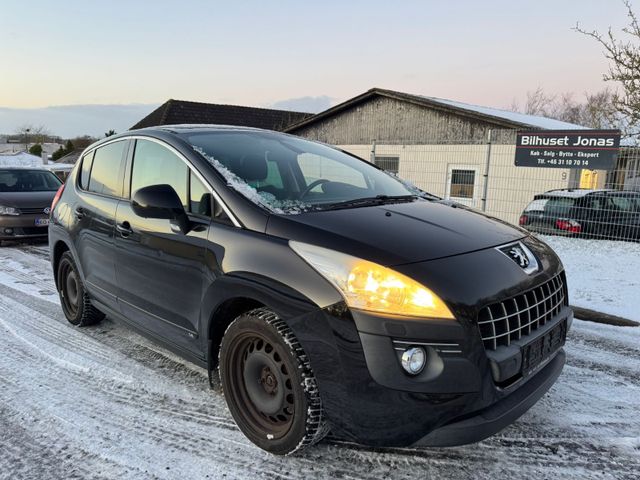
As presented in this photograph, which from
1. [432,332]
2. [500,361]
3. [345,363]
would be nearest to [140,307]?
[345,363]

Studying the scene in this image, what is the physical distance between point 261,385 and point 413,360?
3.06 feet

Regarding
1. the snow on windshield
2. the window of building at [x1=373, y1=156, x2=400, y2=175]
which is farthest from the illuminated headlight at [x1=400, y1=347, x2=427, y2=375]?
the window of building at [x1=373, y1=156, x2=400, y2=175]

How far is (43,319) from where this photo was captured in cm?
465

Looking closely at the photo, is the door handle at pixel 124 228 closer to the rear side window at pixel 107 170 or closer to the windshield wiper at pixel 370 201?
the rear side window at pixel 107 170

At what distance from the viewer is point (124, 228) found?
338cm

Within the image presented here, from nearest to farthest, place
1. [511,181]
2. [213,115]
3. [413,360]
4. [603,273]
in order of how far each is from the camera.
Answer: [413,360] < [603,273] < [511,181] < [213,115]

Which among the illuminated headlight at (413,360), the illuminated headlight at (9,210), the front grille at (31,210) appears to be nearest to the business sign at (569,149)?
the illuminated headlight at (413,360)

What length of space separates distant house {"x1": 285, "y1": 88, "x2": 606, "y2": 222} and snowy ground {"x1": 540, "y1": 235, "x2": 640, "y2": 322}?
2.23m

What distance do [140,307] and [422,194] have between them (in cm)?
220

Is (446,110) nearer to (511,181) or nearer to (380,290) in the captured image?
(511,181)

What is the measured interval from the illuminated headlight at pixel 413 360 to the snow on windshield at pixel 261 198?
99cm

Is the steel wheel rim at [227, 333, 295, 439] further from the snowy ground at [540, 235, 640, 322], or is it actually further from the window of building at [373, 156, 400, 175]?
the window of building at [373, 156, 400, 175]

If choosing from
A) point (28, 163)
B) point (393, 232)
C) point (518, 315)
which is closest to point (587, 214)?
point (518, 315)

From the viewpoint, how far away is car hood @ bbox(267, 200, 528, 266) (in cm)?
224
